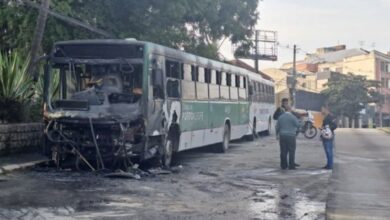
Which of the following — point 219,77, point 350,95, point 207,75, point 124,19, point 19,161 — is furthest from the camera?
point 350,95

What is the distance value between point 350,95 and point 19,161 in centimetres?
5837

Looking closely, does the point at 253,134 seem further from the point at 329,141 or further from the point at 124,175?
the point at 124,175

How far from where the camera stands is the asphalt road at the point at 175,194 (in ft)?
26.4

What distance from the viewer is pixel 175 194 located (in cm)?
976

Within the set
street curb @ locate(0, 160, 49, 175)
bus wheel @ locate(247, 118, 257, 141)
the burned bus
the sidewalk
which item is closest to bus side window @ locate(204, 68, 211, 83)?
the burned bus

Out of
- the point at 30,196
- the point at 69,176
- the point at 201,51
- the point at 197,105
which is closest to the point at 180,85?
the point at 197,105

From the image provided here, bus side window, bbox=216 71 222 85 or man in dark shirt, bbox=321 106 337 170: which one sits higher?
bus side window, bbox=216 71 222 85

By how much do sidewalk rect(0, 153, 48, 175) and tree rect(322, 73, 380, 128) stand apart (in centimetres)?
5633

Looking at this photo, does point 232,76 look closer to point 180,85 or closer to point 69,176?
point 180,85

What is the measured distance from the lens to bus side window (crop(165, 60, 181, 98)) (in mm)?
13539

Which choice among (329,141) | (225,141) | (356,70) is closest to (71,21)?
(225,141)

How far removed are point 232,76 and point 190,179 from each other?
8.80 metres

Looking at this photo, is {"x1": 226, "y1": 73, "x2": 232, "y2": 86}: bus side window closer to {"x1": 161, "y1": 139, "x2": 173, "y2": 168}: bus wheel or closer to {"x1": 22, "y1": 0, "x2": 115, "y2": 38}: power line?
{"x1": 22, "y1": 0, "x2": 115, "y2": 38}: power line

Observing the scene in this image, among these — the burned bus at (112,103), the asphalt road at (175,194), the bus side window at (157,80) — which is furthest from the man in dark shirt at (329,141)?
the bus side window at (157,80)
